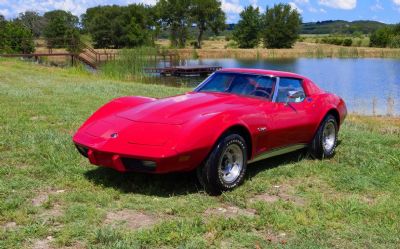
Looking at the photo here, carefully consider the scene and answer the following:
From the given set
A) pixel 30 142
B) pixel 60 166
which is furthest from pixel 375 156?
pixel 30 142

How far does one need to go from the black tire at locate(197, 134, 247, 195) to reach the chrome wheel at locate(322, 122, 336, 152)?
7.58 ft

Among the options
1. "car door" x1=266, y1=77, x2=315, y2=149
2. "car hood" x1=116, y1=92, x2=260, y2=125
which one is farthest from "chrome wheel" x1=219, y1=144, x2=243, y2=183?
"car door" x1=266, y1=77, x2=315, y2=149

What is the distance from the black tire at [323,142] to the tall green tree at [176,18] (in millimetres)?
95527

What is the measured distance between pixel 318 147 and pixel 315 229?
2.79 meters

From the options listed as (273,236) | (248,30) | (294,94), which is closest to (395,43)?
(248,30)

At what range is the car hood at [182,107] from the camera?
527cm

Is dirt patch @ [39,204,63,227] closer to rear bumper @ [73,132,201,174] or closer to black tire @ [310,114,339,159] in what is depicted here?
rear bumper @ [73,132,201,174]

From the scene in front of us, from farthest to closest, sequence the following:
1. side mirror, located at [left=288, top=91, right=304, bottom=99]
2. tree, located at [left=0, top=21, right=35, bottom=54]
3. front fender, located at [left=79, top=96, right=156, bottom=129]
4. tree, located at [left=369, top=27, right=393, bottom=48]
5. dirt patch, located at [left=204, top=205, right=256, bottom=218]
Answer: tree, located at [left=369, top=27, right=393, bottom=48] < tree, located at [left=0, top=21, right=35, bottom=54] < side mirror, located at [left=288, top=91, right=304, bottom=99] < front fender, located at [left=79, top=96, right=156, bottom=129] < dirt patch, located at [left=204, top=205, right=256, bottom=218]

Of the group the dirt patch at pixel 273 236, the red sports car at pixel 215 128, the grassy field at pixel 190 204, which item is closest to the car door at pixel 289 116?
the red sports car at pixel 215 128

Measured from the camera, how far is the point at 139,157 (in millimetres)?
4859

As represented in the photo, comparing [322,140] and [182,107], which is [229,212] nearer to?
[182,107]

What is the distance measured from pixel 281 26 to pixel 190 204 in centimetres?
10315

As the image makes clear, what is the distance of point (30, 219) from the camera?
426cm

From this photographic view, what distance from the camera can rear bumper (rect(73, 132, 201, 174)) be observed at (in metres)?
4.81
